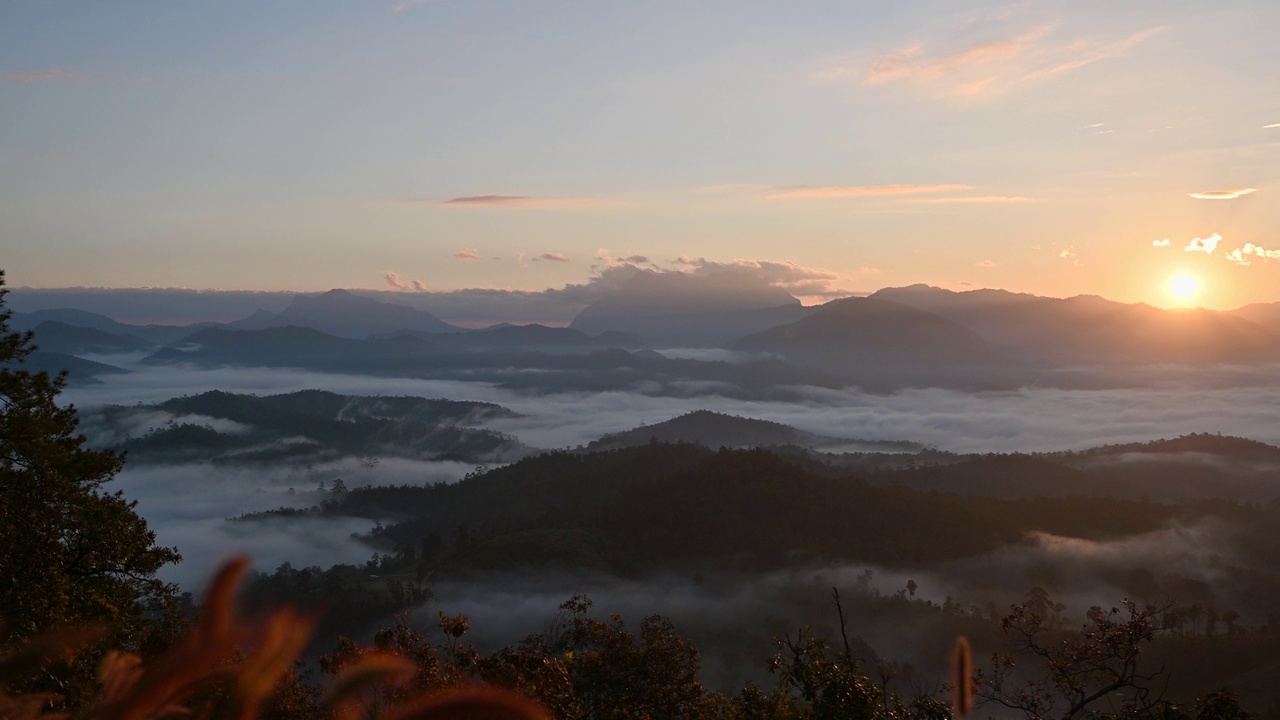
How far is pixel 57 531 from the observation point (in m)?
20.4

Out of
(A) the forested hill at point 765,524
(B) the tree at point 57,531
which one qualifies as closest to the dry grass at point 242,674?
(B) the tree at point 57,531

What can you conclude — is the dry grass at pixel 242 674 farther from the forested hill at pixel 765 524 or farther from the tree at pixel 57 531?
the forested hill at pixel 765 524

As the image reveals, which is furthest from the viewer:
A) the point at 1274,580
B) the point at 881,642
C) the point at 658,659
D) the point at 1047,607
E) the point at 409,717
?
the point at 1274,580

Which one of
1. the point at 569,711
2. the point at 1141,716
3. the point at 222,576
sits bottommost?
the point at 569,711

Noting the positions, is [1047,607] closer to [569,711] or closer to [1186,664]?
[1186,664]

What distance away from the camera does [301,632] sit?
12.6 feet

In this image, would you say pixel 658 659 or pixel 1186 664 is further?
pixel 1186 664

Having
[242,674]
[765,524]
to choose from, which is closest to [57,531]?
[242,674]

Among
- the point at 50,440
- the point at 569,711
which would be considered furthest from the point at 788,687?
the point at 50,440

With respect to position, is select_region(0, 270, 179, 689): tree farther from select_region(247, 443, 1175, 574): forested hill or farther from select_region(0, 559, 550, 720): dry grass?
select_region(247, 443, 1175, 574): forested hill

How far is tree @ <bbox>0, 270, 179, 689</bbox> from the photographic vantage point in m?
17.8

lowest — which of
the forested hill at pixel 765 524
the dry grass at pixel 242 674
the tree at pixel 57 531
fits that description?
the forested hill at pixel 765 524

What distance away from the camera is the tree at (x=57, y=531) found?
1777 cm

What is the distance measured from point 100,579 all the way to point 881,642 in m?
120
